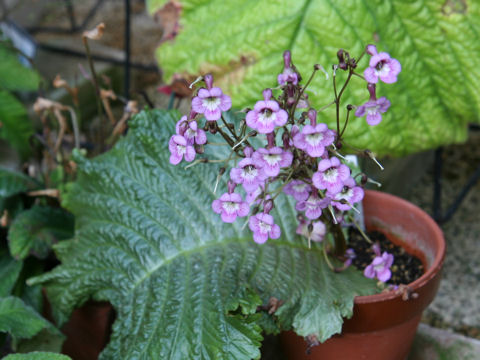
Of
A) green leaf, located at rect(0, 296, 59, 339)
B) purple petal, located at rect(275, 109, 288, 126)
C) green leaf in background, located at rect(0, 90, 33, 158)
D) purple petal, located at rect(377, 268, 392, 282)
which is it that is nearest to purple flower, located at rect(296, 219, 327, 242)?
purple petal, located at rect(377, 268, 392, 282)

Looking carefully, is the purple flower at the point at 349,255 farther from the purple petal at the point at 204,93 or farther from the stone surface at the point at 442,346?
the purple petal at the point at 204,93

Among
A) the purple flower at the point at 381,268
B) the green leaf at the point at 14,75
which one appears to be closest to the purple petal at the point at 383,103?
the purple flower at the point at 381,268

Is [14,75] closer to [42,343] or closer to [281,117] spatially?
[42,343]

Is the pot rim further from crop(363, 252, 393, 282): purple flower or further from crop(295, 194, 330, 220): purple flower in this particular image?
crop(295, 194, 330, 220): purple flower

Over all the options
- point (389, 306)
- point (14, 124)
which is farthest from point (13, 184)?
point (389, 306)

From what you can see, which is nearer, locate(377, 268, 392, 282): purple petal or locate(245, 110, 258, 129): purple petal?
locate(245, 110, 258, 129): purple petal
